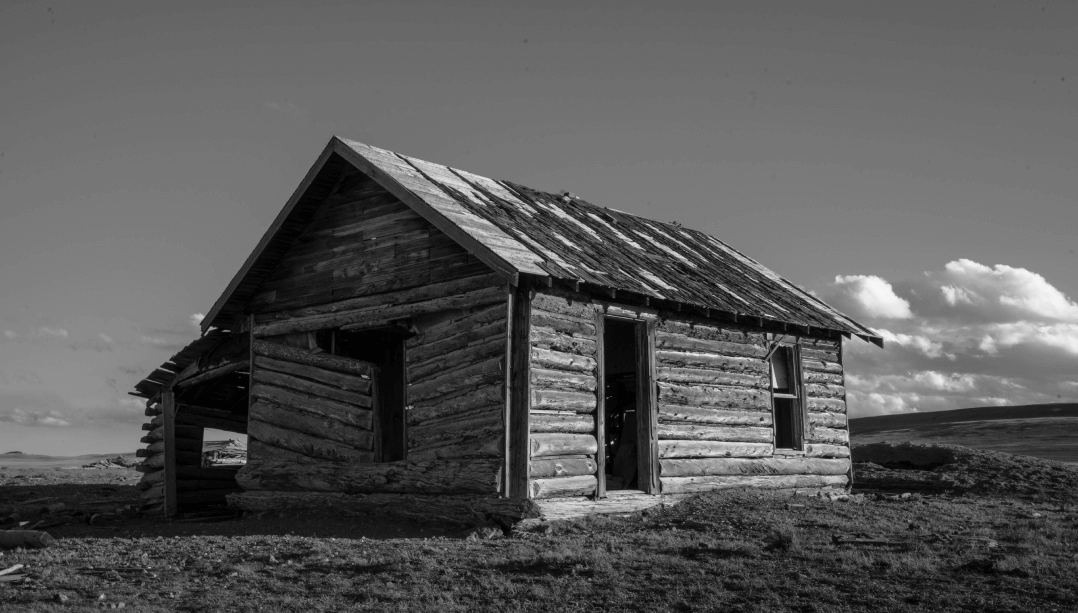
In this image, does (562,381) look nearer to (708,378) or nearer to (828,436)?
(708,378)

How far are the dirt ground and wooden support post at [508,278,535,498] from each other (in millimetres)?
794

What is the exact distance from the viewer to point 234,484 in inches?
821

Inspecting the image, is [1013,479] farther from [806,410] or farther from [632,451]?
[632,451]

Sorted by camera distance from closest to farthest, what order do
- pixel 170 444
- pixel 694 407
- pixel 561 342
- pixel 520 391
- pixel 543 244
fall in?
pixel 520 391 < pixel 561 342 < pixel 543 244 < pixel 694 407 < pixel 170 444

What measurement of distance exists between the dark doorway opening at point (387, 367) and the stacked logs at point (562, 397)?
4411mm

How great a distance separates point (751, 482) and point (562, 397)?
17.4 ft

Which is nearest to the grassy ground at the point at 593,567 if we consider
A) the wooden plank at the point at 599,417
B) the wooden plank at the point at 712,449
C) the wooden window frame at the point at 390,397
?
the wooden plank at the point at 599,417

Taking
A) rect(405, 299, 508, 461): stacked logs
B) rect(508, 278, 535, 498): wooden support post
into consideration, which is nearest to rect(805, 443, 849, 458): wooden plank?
rect(508, 278, 535, 498): wooden support post

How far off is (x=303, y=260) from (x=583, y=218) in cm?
550

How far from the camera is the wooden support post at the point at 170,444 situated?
19.0 m

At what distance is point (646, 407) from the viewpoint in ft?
53.1

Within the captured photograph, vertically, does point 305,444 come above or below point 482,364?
below

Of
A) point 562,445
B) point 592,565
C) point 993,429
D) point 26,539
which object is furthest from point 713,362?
point 993,429

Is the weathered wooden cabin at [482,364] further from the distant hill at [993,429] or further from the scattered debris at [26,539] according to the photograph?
the distant hill at [993,429]
